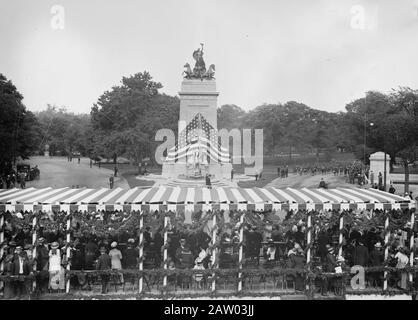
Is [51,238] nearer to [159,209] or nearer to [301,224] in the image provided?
[159,209]

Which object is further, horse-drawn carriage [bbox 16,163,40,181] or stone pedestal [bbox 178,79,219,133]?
stone pedestal [bbox 178,79,219,133]

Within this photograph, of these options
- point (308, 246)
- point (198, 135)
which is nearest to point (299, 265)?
point (308, 246)

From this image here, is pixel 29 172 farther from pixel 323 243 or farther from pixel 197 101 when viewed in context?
pixel 323 243

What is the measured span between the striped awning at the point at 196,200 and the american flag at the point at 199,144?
21073mm

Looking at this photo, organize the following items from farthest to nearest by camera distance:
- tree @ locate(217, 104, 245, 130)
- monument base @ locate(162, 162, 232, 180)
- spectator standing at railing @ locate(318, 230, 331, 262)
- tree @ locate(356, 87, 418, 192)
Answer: tree @ locate(217, 104, 245, 130), tree @ locate(356, 87, 418, 192), monument base @ locate(162, 162, 232, 180), spectator standing at railing @ locate(318, 230, 331, 262)

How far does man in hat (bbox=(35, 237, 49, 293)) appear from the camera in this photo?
11370 mm

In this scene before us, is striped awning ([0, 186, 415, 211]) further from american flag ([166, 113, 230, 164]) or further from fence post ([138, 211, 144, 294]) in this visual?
american flag ([166, 113, 230, 164])

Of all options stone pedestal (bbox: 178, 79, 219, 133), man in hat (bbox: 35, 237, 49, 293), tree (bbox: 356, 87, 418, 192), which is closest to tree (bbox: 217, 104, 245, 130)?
tree (bbox: 356, 87, 418, 192)

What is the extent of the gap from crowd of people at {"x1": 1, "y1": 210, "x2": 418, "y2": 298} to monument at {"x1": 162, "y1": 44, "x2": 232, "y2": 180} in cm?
2137

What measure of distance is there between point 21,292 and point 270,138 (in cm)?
5158

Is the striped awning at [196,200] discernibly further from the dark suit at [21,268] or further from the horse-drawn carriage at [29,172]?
the horse-drawn carriage at [29,172]

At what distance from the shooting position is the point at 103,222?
12.1 m

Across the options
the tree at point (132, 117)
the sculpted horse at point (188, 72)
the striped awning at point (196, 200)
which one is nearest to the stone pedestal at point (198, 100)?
the sculpted horse at point (188, 72)

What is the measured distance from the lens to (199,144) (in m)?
34.8
